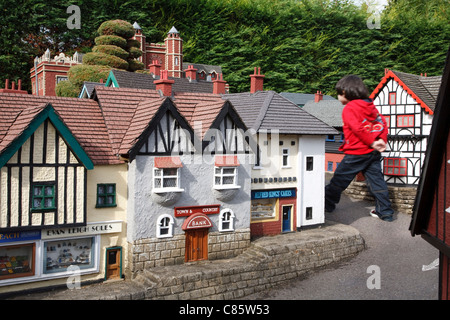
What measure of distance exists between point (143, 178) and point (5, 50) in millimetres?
34807

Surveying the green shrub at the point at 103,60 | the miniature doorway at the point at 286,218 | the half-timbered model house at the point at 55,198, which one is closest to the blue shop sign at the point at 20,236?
the half-timbered model house at the point at 55,198

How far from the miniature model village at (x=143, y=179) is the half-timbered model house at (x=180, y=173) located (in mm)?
46

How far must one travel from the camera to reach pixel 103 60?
38.8 m

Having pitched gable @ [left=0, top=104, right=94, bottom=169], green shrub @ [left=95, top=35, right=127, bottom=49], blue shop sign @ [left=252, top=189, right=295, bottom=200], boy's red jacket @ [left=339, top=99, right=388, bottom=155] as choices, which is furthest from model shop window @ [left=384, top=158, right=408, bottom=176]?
green shrub @ [left=95, top=35, right=127, bottom=49]

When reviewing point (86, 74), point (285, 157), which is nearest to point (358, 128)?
point (285, 157)

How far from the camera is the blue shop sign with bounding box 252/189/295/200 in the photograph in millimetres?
22411

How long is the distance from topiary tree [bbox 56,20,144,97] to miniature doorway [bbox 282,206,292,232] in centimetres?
2049

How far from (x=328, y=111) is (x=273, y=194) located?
60.2ft

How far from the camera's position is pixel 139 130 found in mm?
18234

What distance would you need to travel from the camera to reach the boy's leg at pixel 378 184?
10711 millimetres

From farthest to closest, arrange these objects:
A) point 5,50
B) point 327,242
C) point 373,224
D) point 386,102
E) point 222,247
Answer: point 5,50, point 386,102, point 373,224, point 327,242, point 222,247

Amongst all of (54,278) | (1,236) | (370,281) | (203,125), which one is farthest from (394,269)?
(1,236)

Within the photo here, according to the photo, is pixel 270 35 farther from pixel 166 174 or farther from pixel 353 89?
pixel 353 89

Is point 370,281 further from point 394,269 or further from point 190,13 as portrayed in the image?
point 190,13
